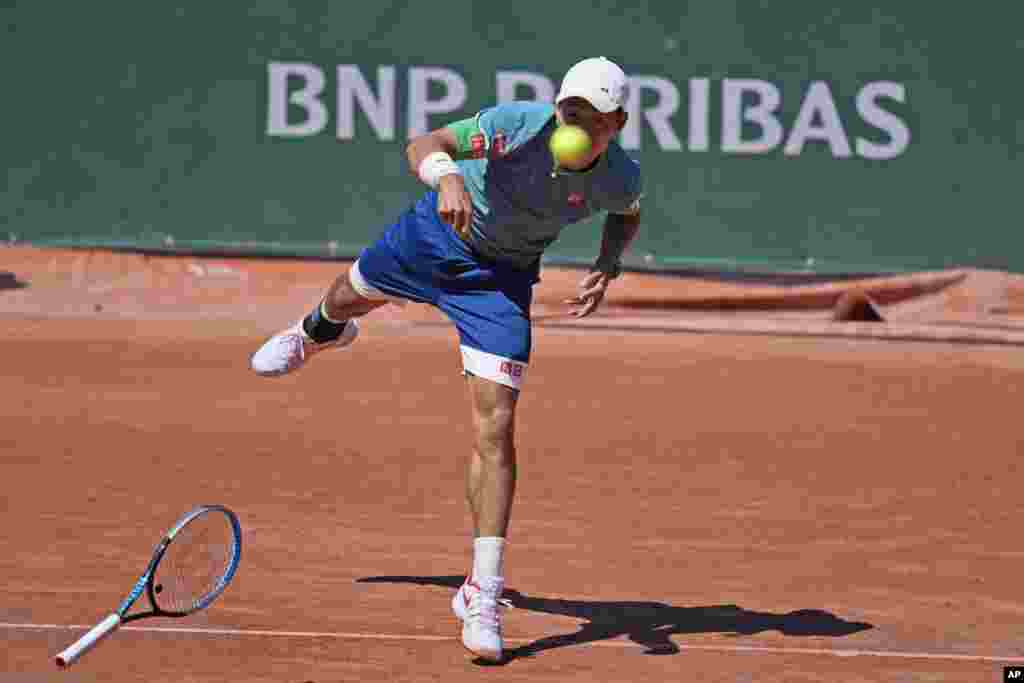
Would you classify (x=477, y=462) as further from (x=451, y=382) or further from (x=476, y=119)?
(x=451, y=382)

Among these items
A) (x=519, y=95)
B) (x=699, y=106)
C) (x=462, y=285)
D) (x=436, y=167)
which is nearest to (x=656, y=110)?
(x=699, y=106)

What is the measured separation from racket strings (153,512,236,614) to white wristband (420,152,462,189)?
1255mm

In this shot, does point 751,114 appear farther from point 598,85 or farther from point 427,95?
point 598,85

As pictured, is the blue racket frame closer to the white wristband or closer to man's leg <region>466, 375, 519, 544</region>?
man's leg <region>466, 375, 519, 544</region>

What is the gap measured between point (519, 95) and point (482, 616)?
1237 cm

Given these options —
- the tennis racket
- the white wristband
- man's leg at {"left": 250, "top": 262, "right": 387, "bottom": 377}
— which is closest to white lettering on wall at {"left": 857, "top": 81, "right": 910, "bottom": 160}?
man's leg at {"left": 250, "top": 262, "right": 387, "bottom": 377}

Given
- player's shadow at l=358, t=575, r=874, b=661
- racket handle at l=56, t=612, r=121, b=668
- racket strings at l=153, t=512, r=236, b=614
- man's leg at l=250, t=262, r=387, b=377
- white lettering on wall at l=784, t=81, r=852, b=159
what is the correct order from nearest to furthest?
racket handle at l=56, t=612, r=121, b=668 → racket strings at l=153, t=512, r=236, b=614 → player's shadow at l=358, t=575, r=874, b=661 → man's leg at l=250, t=262, r=387, b=377 → white lettering on wall at l=784, t=81, r=852, b=159

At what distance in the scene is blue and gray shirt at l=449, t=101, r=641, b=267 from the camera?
6.41m

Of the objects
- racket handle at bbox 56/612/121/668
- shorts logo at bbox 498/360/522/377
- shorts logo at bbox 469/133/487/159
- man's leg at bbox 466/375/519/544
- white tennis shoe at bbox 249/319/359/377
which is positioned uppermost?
shorts logo at bbox 469/133/487/159

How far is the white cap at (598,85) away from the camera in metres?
6.15

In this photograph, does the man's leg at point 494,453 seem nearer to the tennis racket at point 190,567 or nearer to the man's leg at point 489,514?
the man's leg at point 489,514

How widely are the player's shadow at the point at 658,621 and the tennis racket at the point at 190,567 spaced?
44.9 inches

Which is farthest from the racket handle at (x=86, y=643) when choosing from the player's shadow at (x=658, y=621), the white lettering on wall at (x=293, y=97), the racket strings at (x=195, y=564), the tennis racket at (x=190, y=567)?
the white lettering on wall at (x=293, y=97)

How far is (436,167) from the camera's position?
6168mm
